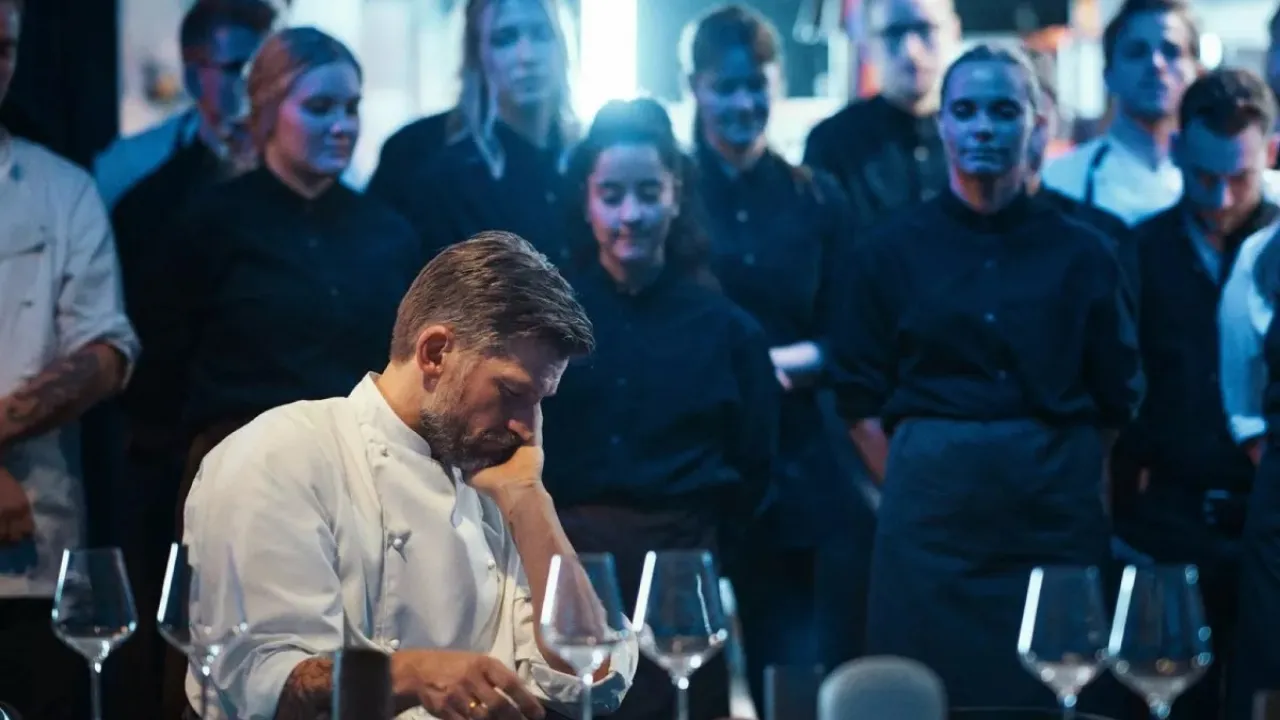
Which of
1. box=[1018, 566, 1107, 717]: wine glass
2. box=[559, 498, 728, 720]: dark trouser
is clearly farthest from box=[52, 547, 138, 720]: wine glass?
box=[559, 498, 728, 720]: dark trouser

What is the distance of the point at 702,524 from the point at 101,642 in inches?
73.1

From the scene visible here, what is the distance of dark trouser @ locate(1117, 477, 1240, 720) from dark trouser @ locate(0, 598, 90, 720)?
7.74ft

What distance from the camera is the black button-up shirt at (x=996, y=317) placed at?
3789 mm

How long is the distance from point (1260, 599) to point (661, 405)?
4.36ft

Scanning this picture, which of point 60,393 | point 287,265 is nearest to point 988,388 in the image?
point 287,265

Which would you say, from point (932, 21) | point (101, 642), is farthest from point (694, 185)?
point (101, 642)

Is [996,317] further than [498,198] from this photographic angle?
No

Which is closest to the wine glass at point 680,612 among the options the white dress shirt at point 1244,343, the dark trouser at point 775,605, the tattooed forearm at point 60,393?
the tattooed forearm at point 60,393

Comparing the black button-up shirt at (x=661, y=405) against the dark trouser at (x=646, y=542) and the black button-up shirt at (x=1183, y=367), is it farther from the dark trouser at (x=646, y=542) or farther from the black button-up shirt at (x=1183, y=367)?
the black button-up shirt at (x=1183, y=367)

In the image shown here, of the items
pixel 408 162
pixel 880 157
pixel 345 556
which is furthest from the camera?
pixel 880 157

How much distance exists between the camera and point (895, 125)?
450cm

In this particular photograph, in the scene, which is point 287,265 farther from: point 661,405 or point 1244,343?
point 1244,343

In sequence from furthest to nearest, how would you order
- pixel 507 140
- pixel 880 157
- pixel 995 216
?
pixel 880 157, pixel 507 140, pixel 995 216

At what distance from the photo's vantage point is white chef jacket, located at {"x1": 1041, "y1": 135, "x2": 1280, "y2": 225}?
4.49m
